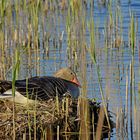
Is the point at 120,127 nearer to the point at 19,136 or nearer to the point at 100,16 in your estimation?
the point at 19,136

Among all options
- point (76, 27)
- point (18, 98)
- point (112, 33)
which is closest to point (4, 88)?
point (18, 98)

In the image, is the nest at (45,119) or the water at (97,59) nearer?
the nest at (45,119)

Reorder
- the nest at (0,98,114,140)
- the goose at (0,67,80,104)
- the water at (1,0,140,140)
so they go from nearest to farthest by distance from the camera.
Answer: the nest at (0,98,114,140), the goose at (0,67,80,104), the water at (1,0,140,140)

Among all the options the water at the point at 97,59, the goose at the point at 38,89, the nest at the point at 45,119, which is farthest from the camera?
the water at the point at 97,59

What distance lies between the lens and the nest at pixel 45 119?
733 centimetres

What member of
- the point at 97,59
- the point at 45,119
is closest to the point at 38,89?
the point at 45,119

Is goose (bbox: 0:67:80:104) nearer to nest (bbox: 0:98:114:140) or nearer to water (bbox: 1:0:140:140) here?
nest (bbox: 0:98:114:140)

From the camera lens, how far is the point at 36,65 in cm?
1043

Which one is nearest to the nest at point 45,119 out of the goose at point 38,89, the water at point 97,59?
the goose at point 38,89

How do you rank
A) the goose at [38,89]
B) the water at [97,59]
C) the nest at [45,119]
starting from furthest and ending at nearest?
the water at [97,59], the goose at [38,89], the nest at [45,119]

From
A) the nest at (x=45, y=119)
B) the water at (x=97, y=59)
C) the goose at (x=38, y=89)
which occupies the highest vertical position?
the water at (x=97, y=59)

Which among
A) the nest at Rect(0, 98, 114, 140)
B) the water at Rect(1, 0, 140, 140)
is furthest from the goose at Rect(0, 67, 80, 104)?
the water at Rect(1, 0, 140, 140)

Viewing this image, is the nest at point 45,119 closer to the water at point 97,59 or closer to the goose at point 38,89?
the goose at point 38,89

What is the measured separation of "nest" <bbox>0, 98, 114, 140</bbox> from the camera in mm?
7332
